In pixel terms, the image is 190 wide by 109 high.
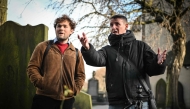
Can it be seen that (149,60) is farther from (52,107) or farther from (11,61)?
(11,61)

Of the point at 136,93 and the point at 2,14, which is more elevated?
the point at 2,14

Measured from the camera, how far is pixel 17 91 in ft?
12.0

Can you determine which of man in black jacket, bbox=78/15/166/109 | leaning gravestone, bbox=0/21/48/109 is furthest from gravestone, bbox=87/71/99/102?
man in black jacket, bbox=78/15/166/109

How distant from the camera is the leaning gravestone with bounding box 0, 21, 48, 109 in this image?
142 inches

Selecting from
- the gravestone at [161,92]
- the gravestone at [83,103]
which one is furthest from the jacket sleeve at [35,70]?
the gravestone at [161,92]

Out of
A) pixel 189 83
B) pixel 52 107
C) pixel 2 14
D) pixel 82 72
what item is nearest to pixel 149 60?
pixel 82 72

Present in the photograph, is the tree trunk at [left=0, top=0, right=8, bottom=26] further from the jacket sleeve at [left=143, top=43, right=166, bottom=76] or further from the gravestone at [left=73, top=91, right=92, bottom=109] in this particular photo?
the jacket sleeve at [left=143, top=43, right=166, bottom=76]

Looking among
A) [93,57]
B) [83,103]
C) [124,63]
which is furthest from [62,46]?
[83,103]

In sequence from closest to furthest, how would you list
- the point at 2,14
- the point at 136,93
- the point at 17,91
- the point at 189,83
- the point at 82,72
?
the point at 136,93
the point at 82,72
the point at 17,91
the point at 2,14
the point at 189,83

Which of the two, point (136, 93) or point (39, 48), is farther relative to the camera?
point (39, 48)

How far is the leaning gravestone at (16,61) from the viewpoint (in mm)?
3611

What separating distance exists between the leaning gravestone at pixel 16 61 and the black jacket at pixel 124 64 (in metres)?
1.58

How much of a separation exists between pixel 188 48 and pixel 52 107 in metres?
15.2

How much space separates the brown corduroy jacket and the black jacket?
41cm
